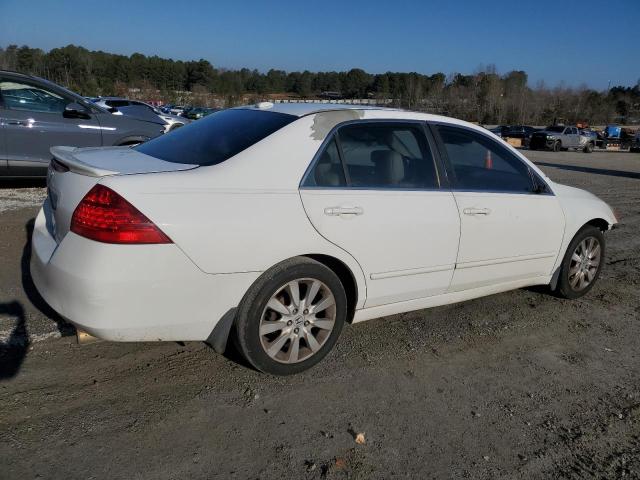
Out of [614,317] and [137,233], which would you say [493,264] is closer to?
[614,317]

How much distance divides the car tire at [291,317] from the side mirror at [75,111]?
18.1 ft

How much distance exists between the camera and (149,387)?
9.79 feet

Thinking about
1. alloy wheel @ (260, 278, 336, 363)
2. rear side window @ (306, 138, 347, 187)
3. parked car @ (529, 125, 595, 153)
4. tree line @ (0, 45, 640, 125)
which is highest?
tree line @ (0, 45, 640, 125)

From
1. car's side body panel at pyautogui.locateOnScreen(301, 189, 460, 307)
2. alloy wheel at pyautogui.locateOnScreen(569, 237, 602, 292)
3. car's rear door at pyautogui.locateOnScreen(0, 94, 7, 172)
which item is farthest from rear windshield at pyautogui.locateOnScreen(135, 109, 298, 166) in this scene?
car's rear door at pyautogui.locateOnScreen(0, 94, 7, 172)

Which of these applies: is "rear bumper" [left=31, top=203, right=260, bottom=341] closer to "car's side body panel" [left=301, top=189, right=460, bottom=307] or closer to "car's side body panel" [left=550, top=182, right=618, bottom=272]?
"car's side body panel" [left=301, top=189, right=460, bottom=307]

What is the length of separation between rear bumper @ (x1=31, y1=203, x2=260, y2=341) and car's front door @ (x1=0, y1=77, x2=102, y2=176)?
4.99 metres

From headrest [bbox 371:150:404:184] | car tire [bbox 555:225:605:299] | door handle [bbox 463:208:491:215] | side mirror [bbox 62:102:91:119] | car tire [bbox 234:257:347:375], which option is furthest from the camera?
side mirror [bbox 62:102:91:119]

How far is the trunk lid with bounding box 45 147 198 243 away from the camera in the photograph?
2783 millimetres

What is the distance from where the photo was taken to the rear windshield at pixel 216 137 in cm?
313

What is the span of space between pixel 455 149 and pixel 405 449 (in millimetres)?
2199

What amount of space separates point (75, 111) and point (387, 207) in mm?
5559

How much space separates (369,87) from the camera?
82312mm

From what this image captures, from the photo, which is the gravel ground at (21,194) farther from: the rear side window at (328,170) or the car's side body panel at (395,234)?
the car's side body panel at (395,234)

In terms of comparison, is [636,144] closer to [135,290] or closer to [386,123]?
[386,123]
